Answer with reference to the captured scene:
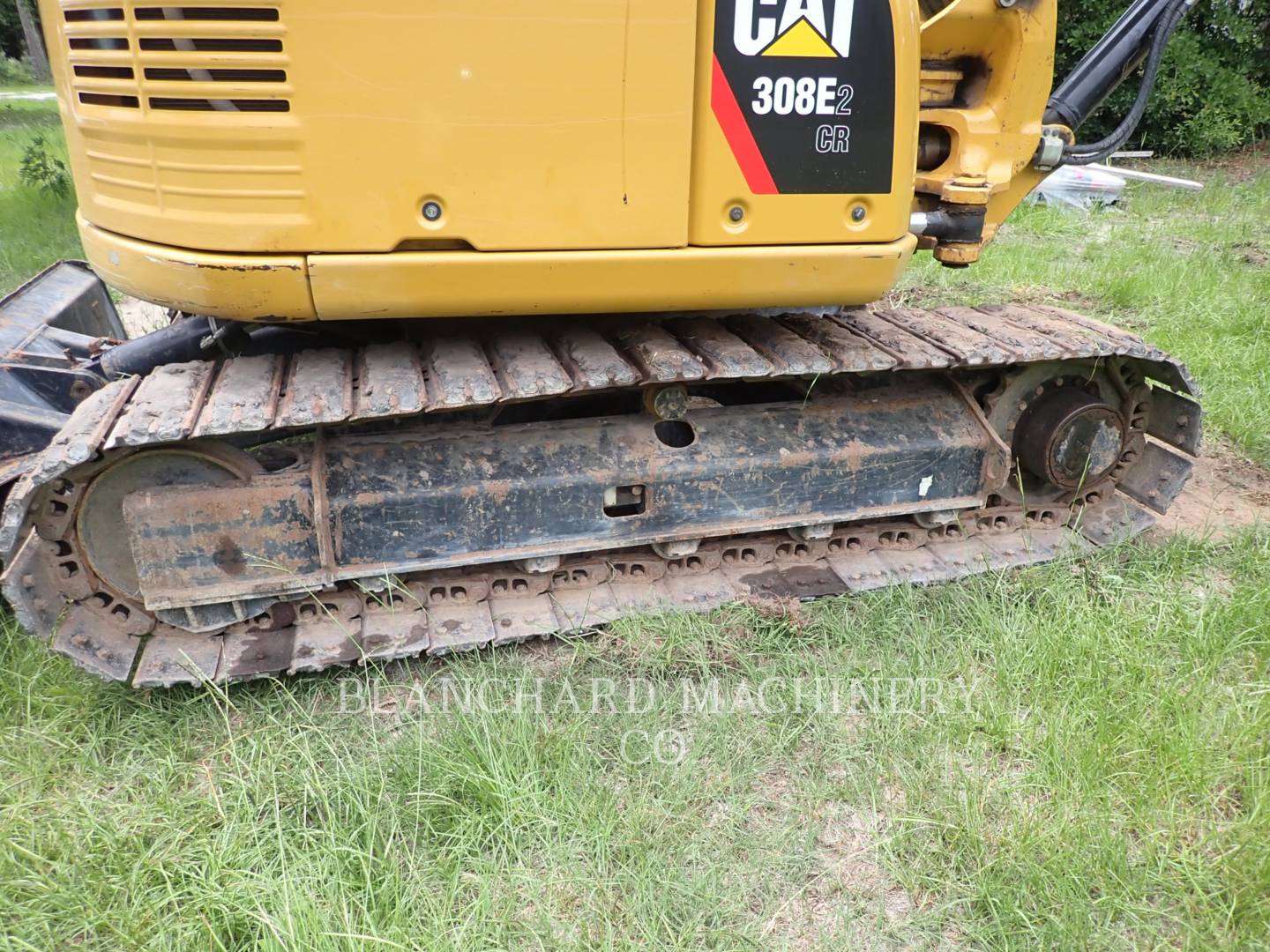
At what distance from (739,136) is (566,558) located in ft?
4.84

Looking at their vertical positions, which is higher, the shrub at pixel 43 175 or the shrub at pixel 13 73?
the shrub at pixel 43 175

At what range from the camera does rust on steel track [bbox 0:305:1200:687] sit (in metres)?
2.54

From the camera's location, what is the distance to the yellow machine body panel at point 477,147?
2174 mm

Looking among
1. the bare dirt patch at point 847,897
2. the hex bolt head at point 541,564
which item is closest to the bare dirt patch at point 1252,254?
the hex bolt head at point 541,564

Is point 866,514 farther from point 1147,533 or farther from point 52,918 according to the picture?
point 52,918


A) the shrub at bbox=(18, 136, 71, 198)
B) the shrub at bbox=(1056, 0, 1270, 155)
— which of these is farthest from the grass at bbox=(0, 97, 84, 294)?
the shrub at bbox=(1056, 0, 1270, 155)

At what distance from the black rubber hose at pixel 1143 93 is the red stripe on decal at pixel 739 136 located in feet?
5.16

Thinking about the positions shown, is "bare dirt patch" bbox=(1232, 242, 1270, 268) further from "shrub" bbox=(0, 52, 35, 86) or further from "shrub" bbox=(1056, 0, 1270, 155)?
"shrub" bbox=(0, 52, 35, 86)

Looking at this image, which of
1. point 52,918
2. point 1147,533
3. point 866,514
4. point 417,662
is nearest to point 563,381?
point 417,662

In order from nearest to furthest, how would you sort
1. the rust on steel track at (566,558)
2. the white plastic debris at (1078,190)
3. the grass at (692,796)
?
the grass at (692,796)
the rust on steel track at (566,558)
the white plastic debris at (1078,190)

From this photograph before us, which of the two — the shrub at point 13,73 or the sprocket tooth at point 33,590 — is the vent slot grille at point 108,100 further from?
the shrub at point 13,73

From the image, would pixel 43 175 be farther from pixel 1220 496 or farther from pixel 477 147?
pixel 1220 496

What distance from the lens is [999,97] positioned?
309 centimetres

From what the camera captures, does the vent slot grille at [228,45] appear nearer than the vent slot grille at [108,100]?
Yes
